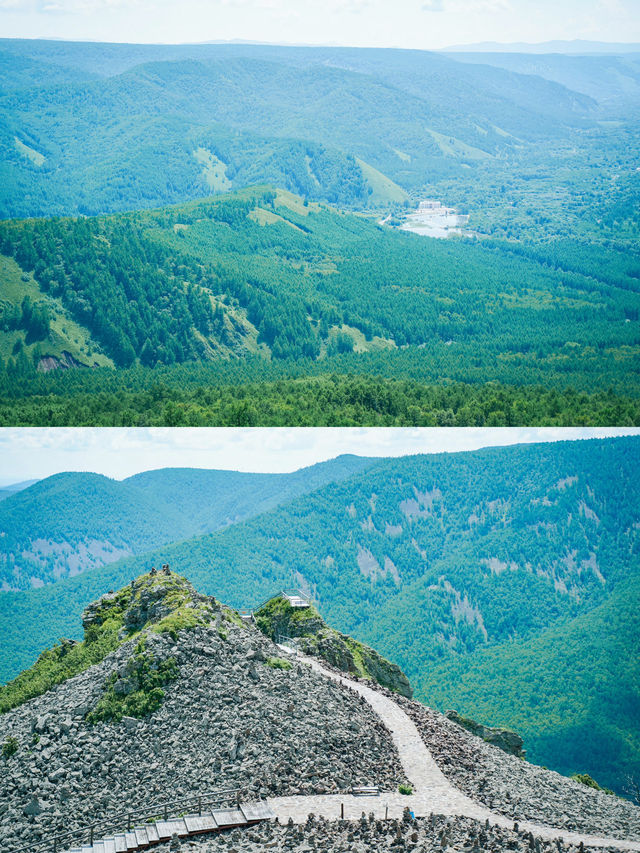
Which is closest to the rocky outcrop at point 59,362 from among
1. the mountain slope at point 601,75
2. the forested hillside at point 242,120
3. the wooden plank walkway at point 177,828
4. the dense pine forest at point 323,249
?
the dense pine forest at point 323,249

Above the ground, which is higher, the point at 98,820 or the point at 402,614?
the point at 98,820

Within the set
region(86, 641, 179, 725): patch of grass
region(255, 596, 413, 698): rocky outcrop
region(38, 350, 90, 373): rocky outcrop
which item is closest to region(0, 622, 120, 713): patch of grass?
region(86, 641, 179, 725): patch of grass

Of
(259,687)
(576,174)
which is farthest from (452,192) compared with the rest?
(259,687)

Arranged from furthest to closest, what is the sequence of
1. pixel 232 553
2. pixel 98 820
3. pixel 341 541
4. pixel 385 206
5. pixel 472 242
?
1. pixel 385 206
2. pixel 472 242
3. pixel 341 541
4. pixel 232 553
5. pixel 98 820

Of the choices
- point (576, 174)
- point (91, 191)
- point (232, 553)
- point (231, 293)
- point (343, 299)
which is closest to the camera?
point (232, 553)

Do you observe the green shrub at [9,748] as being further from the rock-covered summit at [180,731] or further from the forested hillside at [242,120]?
the forested hillside at [242,120]

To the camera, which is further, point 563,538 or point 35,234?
point 35,234

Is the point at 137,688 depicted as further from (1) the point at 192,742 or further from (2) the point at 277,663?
(2) the point at 277,663

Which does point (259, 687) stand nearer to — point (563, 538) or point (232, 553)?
point (232, 553)
